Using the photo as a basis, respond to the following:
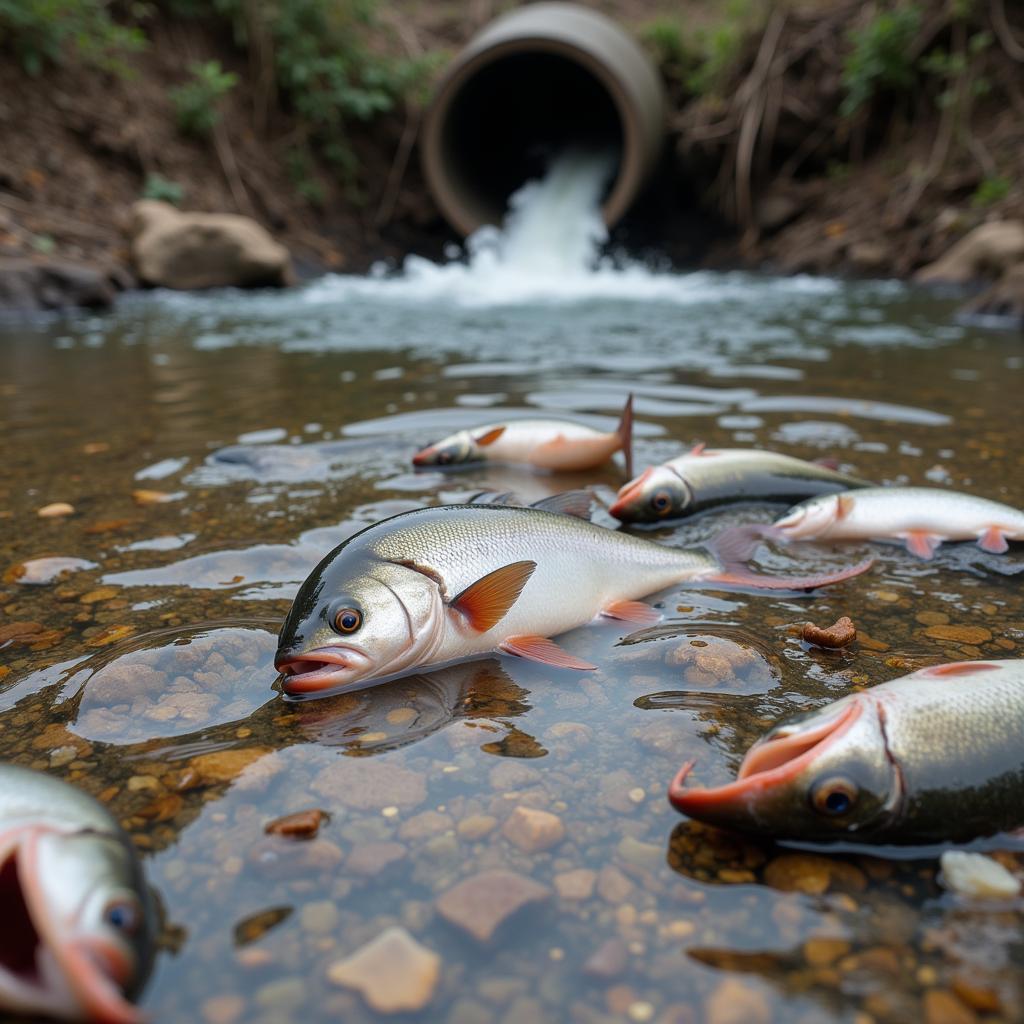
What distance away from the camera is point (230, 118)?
56.9ft

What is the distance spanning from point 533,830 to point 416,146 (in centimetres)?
1951

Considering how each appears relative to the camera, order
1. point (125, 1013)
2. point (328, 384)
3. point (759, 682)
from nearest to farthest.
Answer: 1. point (125, 1013)
2. point (759, 682)
3. point (328, 384)

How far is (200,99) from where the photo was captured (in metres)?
16.0

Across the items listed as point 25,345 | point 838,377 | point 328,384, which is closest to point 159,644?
point 328,384

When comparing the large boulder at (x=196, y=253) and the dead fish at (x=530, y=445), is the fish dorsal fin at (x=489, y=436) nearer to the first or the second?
the dead fish at (x=530, y=445)

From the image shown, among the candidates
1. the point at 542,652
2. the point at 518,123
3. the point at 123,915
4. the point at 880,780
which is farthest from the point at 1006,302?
the point at 518,123

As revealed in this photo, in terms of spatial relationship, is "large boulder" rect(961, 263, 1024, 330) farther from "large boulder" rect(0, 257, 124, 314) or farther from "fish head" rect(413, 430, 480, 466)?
"large boulder" rect(0, 257, 124, 314)

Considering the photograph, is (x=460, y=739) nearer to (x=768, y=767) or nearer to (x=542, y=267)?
(x=768, y=767)

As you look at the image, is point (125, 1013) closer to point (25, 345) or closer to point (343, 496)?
point (343, 496)

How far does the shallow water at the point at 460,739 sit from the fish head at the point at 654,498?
12 cm

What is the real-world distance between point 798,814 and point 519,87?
805 inches

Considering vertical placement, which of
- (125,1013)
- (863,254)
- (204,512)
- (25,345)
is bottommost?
(125,1013)

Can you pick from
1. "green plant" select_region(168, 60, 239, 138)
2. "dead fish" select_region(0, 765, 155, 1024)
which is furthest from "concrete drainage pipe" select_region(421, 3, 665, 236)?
"dead fish" select_region(0, 765, 155, 1024)

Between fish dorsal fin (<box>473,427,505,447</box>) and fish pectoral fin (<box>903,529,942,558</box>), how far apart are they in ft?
6.31
